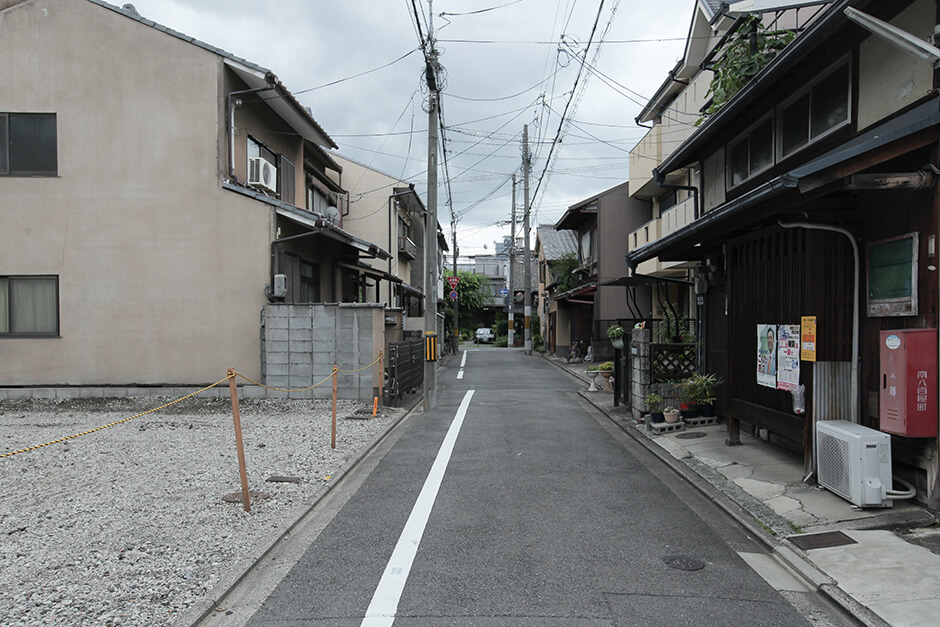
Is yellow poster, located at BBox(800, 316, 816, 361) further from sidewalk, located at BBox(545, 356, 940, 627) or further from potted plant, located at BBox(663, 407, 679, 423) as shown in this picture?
potted plant, located at BBox(663, 407, 679, 423)

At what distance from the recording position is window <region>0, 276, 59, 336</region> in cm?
1343

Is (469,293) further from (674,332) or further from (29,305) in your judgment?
(29,305)

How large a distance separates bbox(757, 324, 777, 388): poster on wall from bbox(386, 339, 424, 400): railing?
774 centimetres

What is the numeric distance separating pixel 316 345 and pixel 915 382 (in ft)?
35.5

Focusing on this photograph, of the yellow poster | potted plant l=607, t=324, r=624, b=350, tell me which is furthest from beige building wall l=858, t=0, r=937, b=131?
potted plant l=607, t=324, r=624, b=350

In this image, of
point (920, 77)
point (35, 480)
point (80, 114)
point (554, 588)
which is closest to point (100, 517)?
point (35, 480)

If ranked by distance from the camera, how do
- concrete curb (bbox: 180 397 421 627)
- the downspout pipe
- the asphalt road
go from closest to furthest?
concrete curb (bbox: 180 397 421 627) → the asphalt road → the downspout pipe

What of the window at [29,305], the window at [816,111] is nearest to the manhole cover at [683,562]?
the window at [816,111]

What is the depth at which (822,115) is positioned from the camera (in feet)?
25.3

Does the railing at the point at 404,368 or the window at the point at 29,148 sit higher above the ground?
the window at the point at 29,148

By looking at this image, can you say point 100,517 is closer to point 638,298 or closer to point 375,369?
point 375,369

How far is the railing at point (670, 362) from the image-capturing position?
11430 mm

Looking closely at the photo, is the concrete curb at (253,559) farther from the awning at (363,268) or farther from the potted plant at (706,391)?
the awning at (363,268)

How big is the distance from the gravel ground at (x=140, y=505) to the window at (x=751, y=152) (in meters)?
7.66
